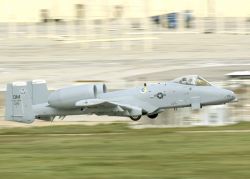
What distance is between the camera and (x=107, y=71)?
4762cm

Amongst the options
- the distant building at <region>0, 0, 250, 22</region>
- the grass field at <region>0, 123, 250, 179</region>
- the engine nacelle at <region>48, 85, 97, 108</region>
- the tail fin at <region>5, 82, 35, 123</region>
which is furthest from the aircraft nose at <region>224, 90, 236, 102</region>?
the distant building at <region>0, 0, 250, 22</region>

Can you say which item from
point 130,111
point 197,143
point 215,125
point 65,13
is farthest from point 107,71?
point 65,13

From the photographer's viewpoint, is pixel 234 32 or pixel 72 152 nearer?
pixel 72 152

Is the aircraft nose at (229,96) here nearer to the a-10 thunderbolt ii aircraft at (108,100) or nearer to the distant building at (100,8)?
the a-10 thunderbolt ii aircraft at (108,100)

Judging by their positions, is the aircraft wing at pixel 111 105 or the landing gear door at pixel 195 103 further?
the landing gear door at pixel 195 103

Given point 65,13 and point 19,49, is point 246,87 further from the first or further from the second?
point 65,13

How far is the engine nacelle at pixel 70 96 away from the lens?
27.7 m

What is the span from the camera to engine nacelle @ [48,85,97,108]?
2772cm

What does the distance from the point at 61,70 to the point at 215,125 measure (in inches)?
959

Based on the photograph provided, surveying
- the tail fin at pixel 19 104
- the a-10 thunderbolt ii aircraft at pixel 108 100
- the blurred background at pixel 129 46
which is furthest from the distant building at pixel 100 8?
the tail fin at pixel 19 104

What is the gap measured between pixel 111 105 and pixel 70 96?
4.65 ft

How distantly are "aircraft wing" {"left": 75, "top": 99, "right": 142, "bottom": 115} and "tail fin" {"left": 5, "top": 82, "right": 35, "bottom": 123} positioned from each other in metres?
1.63

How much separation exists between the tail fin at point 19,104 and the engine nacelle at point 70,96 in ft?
2.55

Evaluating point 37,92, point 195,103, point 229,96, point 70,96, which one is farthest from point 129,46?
point 229,96
